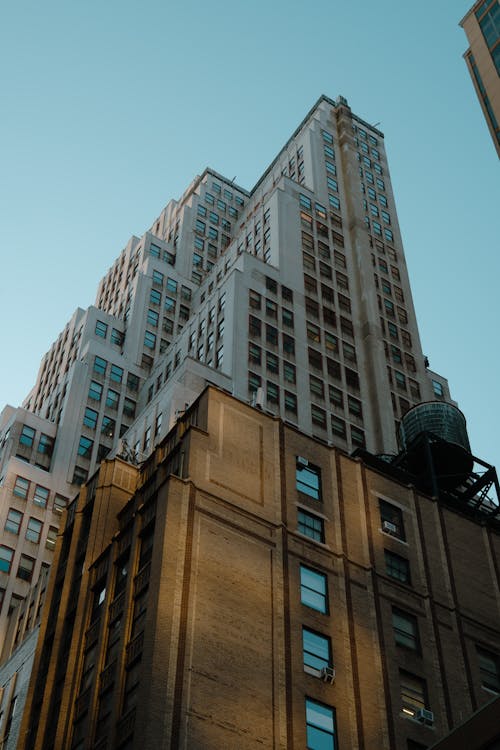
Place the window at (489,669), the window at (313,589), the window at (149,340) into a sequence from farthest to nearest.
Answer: the window at (149,340) < the window at (489,669) < the window at (313,589)

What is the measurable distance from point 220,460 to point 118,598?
26.0 ft

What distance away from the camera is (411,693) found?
4722 cm

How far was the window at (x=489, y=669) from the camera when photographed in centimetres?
5022

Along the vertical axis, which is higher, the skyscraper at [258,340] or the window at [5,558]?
the skyscraper at [258,340]

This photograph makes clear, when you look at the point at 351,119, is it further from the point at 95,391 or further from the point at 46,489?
the point at 46,489

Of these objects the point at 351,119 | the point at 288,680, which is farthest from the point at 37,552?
the point at 351,119

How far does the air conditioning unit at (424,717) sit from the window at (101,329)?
87017 millimetres

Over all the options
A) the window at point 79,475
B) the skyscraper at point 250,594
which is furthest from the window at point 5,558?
the window at point 79,475

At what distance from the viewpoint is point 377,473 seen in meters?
56.8

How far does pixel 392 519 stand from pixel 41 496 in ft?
159

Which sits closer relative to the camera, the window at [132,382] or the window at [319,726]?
the window at [319,726]

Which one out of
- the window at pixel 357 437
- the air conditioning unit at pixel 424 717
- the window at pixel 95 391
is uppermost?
the window at pixel 95 391

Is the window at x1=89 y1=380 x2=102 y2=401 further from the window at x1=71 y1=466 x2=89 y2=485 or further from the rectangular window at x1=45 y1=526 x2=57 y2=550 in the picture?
the rectangular window at x1=45 y1=526 x2=57 y2=550

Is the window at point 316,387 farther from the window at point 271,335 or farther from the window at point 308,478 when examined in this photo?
the window at point 308,478
